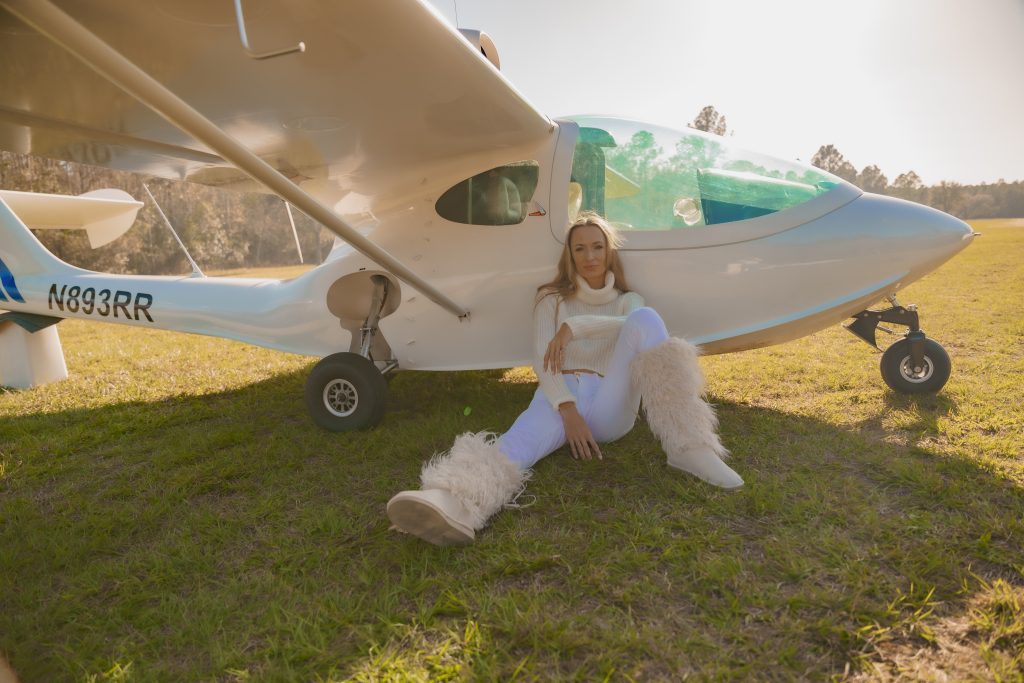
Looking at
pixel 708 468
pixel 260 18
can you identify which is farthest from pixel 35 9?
pixel 708 468

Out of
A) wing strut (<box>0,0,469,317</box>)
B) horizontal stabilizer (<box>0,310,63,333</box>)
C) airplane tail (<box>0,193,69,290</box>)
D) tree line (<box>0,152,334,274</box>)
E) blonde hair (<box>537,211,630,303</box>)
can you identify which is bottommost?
horizontal stabilizer (<box>0,310,63,333</box>)

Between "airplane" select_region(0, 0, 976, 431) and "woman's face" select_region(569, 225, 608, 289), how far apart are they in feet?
1.07

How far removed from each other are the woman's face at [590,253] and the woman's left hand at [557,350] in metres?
0.34

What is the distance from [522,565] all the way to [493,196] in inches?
85.2

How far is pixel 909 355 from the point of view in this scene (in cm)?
345

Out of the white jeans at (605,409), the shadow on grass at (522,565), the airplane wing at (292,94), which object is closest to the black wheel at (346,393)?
the shadow on grass at (522,565)

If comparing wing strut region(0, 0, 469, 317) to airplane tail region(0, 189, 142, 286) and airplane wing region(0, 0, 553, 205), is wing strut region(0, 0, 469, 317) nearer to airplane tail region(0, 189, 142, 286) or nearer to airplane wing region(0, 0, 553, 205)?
airplane wing region(0, 0, 553, 205)

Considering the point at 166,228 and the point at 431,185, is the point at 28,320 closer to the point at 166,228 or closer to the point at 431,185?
the point at 431,185

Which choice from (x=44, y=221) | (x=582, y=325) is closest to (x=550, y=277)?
(x=582, y=325)

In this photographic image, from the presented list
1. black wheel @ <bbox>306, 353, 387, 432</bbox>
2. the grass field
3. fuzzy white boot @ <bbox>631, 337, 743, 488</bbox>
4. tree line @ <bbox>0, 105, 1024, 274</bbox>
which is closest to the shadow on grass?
the grass field

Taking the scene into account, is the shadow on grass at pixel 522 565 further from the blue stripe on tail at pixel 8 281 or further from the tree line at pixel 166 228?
the tree line at pixel 166 228

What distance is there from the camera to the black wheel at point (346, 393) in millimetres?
3379

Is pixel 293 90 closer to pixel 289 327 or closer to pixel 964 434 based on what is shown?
pixel 289 327

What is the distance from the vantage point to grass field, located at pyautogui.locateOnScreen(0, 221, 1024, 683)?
1511 millimetres
